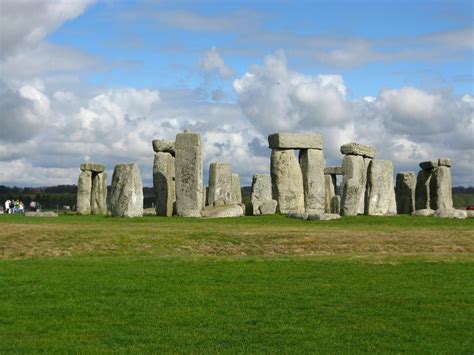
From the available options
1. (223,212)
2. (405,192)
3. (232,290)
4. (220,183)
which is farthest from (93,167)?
(232,290)

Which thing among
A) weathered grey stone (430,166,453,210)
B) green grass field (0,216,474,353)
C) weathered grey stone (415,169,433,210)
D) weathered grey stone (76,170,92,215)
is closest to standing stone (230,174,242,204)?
weathered grey stone (76,170,92,215)

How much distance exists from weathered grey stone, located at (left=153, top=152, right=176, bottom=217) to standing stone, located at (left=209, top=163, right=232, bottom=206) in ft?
18.1

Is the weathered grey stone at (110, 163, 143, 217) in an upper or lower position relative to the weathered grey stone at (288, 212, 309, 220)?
upper

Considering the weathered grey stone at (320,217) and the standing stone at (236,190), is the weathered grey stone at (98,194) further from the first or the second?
the weathered grey stone at (320,217)

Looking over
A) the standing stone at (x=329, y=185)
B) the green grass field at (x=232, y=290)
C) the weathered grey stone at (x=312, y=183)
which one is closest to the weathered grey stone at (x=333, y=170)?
the standing stone at (x=329, y=185)

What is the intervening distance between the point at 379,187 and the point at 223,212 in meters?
8.28

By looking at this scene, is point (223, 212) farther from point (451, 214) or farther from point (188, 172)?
point (451, 214)

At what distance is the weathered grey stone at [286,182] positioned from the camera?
3378cm

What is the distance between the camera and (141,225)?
25734 mm

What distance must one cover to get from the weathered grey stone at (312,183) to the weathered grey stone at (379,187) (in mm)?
2228

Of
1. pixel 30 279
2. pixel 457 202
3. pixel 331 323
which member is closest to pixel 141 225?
pixel 30 279

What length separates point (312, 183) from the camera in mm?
34875

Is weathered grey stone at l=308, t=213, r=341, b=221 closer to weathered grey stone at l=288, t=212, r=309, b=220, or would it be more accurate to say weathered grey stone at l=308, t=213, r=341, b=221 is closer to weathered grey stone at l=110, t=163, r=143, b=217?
weathered grey stone at l=288, t=212, r=309, b=220

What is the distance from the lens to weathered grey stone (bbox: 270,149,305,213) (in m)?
33.8
